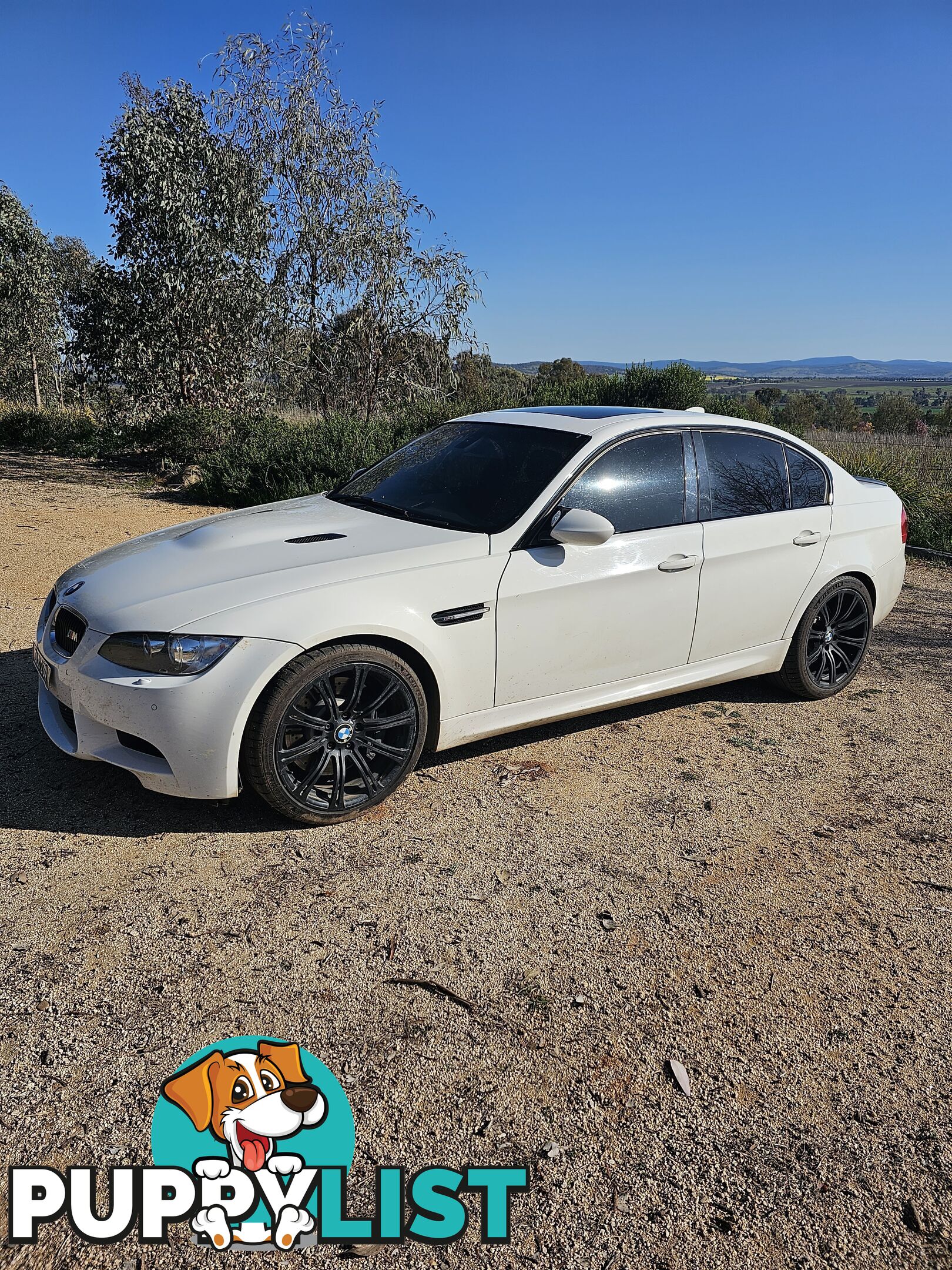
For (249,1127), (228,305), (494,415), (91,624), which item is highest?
(228,305)

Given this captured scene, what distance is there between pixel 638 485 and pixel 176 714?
2467 mm

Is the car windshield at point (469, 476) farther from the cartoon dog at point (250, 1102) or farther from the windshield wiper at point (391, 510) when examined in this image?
the cartoon dog at point (250, 1102)

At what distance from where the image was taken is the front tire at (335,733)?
11.3 feet

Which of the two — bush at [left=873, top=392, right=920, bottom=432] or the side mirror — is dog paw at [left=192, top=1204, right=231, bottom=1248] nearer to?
the side mirror

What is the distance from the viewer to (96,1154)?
2162 mm

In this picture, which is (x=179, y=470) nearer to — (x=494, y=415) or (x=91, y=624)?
(x=494, y=415)

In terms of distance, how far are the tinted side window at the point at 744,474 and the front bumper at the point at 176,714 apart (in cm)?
252

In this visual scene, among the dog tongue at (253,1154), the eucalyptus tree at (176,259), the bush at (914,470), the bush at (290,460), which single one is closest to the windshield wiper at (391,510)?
the dog tongue at (253,1154)

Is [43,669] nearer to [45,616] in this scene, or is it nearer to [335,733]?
[45,616]

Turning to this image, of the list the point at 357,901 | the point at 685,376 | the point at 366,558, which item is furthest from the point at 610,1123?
the point at 685,376

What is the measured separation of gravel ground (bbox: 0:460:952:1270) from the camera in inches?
84.3

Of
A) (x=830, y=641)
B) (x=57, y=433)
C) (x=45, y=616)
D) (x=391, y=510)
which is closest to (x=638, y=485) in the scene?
(x=391, y=510)

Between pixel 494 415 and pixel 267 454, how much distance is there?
7.03 meters

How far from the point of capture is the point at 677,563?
4.45 meters
